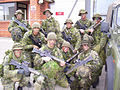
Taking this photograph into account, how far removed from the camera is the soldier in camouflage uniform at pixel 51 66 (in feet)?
10.8

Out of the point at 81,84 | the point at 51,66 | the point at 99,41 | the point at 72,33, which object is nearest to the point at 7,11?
the point at 72,33

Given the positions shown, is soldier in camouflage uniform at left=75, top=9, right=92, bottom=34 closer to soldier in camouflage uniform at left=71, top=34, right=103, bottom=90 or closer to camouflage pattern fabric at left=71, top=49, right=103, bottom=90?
soldier in camouflage uniform at left=71, top=34, right=103, bottom=90

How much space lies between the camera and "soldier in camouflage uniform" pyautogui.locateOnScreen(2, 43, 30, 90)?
3307 mm

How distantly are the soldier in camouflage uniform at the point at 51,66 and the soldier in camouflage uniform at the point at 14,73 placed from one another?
1.13ft

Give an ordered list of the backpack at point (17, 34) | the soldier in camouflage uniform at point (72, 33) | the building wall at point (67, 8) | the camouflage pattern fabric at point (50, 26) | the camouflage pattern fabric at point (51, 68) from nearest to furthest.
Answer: the camouflage pattern fabric at point (51, 68) → the soldier in camouflage uniform at point (72, 33) → the backpack at point (17, 34) → the camouflage pattern fabric at point (50, 26) → the building wall at point (67, 8)

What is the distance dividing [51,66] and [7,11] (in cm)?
1015

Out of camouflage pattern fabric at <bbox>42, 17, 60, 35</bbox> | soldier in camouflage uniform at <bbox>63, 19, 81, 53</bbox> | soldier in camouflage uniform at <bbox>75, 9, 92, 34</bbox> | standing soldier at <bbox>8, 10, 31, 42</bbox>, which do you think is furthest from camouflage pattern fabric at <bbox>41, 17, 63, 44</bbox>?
soldier in camouflage uniform at <bbox>75, 9, 92, 34</bbox>

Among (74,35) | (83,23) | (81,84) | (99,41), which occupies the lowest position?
(81,84)

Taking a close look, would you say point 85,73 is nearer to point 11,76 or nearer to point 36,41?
point 11,76

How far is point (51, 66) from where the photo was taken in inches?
128

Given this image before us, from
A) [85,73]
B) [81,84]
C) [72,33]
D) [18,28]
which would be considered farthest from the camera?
[18,28]

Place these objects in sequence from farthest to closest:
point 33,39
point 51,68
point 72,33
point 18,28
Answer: point 18,28, point 72,33, point 33,39, point 51,68

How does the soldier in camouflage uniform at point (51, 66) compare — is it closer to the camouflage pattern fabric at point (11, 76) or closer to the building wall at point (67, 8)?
the camouflage pattern fabric at point (11, 76)

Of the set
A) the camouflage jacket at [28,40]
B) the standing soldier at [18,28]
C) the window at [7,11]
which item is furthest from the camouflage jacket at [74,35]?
the window at [7,11]
